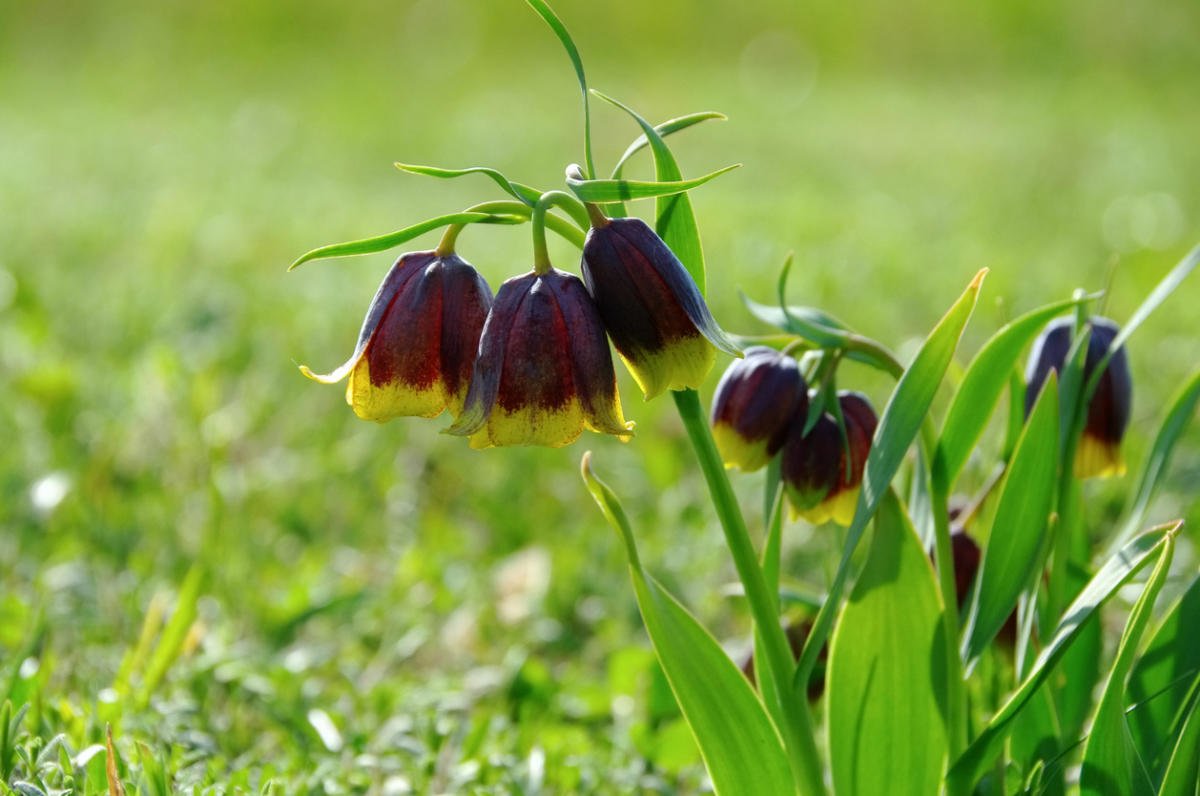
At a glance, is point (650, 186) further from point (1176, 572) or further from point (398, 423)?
point (398, 423)

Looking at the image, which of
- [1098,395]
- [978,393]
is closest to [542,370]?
[978,393]

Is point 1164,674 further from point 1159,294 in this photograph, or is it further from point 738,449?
point 738,449

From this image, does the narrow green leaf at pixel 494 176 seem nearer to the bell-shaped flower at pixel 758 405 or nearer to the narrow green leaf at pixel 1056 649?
the bell-shaped flower at pixel 758 405

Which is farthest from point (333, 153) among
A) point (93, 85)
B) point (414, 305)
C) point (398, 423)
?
point (414, 305)

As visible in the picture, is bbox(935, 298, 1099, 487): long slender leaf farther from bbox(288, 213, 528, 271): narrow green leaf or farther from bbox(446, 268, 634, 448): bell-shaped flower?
bbox(288, 213, 528, 271): narrow green leaf

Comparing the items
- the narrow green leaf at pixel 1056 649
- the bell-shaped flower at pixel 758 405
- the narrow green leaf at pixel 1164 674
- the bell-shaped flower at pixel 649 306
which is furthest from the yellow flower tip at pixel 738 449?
the narrow green leaf at pixel 1164 674

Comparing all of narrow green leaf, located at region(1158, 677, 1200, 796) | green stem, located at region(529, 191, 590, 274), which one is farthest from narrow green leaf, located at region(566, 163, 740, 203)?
narrow green leaf, located at region(1158, 677, 1200, 796)
